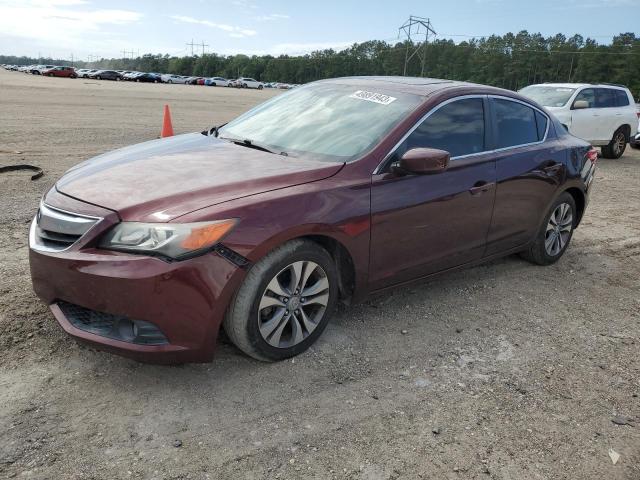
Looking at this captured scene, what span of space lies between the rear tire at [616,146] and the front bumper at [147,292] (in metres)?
13.7

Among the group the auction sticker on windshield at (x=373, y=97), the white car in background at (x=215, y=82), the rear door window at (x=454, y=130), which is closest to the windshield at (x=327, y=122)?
the auction sticker on windshield at (x=373, y=97)

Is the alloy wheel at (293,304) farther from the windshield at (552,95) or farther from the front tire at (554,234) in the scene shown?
the windshield at (552,95)

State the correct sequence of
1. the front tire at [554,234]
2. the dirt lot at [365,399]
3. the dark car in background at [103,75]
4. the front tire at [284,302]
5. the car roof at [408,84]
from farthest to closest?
1. the dark car in background at [103,75]
2. the front tire at [554,234]
3. the car roof at [408,84]
4. the front tire at [284,302]
5. the dirt lot at [365,399]

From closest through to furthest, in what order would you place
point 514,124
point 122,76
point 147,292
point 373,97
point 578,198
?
point 147,292, point 373,97, point 514,124, point 578,198, point 122,76

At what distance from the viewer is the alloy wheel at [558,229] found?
17.4ft

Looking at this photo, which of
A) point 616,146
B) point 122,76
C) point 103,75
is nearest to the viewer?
point 616,146

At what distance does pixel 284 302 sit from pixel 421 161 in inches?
48.8

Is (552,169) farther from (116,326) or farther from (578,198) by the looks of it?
(116,326)

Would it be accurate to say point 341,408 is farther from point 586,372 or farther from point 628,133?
point 628,133

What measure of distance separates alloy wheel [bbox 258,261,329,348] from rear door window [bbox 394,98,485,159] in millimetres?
1030

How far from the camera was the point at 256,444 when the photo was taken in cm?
270

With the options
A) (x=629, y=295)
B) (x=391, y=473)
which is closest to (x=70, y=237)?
(x=391, y=473)

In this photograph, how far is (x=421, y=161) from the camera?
11.6 ft

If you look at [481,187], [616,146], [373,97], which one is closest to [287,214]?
[373,97]
